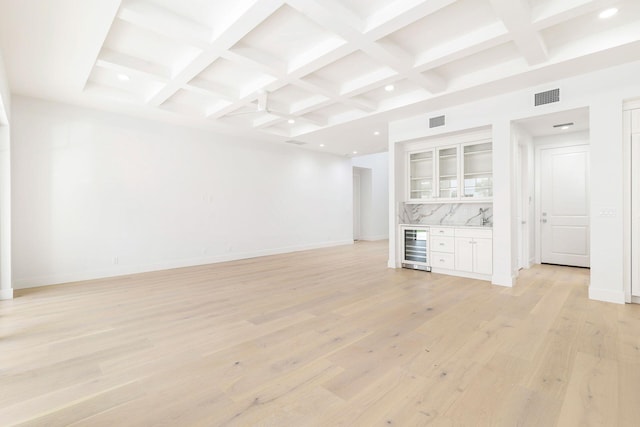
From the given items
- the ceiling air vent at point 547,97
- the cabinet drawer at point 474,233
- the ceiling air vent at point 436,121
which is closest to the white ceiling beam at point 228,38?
the ceiling air vent at point 436,121

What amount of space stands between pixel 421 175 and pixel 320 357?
4.72m

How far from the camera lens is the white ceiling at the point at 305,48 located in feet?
9.28

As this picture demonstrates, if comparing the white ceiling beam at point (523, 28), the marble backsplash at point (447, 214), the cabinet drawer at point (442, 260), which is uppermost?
the white ceiling beam at point (523, 28)

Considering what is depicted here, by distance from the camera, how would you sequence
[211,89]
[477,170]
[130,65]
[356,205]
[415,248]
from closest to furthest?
1. [130,65]
2. [211,89]
3. [477,170]
4. [415,248]
5. [356,205]

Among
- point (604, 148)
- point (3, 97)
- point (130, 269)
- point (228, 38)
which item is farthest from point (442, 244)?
point (3, 97)

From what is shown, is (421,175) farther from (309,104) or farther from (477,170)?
(309,104)

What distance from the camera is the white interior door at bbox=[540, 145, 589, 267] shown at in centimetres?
582

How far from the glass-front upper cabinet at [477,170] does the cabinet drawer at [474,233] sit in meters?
0.61

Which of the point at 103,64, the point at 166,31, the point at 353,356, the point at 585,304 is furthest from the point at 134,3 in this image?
the point at 585,304

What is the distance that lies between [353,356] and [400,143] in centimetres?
462

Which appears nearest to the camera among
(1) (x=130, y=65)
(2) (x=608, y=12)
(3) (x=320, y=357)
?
(3) (x=320, y=357)

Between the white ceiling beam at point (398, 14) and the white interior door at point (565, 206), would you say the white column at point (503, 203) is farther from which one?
the white ceiling beam at point (398, 14)

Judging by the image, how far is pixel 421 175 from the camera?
20.2ft

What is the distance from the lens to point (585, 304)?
3680 mm
